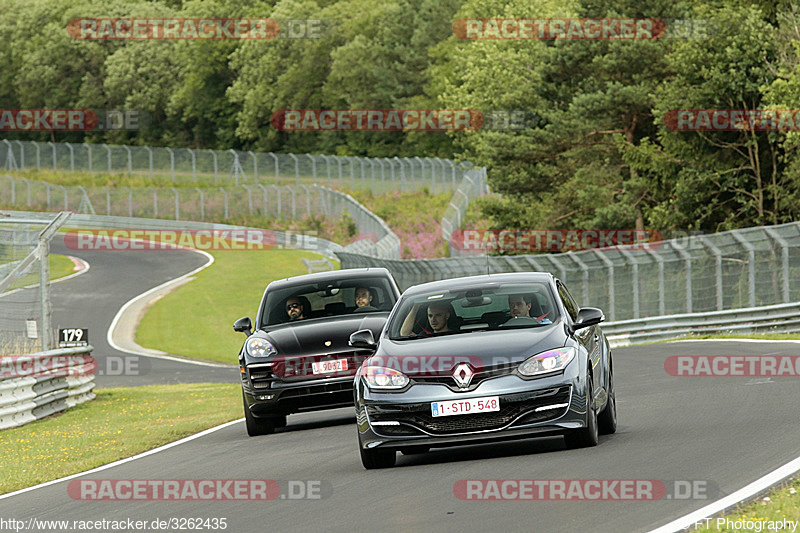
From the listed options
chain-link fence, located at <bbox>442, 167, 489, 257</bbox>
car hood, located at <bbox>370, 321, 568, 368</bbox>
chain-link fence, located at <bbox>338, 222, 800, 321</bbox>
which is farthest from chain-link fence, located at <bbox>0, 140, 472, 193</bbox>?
car hood, located at <bbox>370, 321, 568, 368</bbox>

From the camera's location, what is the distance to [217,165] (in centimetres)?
8100

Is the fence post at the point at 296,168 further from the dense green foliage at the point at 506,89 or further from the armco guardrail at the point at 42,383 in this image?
the armco guardrail at the point at 42,383

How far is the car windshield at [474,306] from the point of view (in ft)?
36.3

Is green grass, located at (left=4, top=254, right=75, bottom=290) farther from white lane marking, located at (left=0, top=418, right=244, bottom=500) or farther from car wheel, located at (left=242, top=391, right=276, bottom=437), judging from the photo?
car wheel, located at (left=242, top=391, right=276, bottom=437)

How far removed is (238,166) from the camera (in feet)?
266

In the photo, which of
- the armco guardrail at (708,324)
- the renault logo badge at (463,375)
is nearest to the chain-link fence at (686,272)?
the armco guardrail at (708,324)

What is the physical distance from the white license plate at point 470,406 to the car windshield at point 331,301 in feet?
18.6

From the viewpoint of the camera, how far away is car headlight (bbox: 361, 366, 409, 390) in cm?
1027

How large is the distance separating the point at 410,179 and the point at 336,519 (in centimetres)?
6682

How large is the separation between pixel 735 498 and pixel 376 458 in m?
3.44

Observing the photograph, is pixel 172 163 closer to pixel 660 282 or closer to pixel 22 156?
pixel 22 156

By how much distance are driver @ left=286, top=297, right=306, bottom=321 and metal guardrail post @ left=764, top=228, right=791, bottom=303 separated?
13432 mm

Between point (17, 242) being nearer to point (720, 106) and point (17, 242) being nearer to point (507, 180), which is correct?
point (720, 106)

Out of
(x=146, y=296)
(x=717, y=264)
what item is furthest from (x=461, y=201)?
(x=717, y=264)
